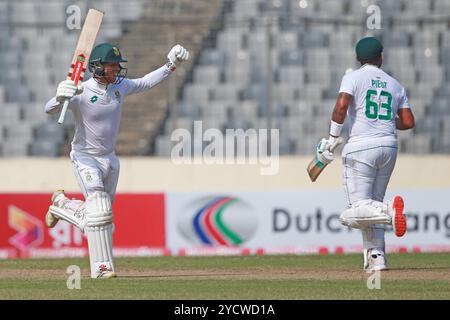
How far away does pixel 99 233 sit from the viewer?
422 inches

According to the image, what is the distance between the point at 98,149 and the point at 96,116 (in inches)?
11.9

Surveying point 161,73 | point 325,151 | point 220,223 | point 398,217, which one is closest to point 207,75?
point 220,223

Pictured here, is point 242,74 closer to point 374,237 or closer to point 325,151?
point 325,151

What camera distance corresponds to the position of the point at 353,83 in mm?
11031

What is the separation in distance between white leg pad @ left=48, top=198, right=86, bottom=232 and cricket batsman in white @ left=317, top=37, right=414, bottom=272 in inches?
85.5

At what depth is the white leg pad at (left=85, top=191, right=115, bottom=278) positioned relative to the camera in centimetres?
1071

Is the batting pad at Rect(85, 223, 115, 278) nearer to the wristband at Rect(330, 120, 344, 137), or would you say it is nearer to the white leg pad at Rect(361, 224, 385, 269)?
the wristband at Rect(330, 120, 344, 137)

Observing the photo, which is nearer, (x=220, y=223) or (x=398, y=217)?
(x=398, y=217)

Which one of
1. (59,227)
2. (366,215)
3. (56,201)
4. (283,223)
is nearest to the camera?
(366,215)

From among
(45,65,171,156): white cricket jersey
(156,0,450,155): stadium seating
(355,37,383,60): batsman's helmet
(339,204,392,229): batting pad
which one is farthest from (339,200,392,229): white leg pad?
(156,0,450,155): stadium seating

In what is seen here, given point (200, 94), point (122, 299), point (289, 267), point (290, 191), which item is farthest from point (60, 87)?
point (200, 94)

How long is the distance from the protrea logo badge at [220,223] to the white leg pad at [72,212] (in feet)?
20.8

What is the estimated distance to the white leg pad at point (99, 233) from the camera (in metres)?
10.7

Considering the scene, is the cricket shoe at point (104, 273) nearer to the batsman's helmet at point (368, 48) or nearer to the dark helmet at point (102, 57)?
the dark helmet at point (102, 57)
